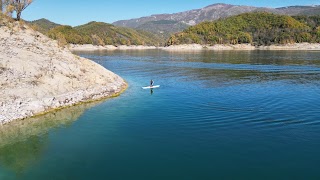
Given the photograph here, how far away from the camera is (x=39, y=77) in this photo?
4350 cm

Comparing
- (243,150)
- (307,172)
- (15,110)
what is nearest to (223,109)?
(243,150)

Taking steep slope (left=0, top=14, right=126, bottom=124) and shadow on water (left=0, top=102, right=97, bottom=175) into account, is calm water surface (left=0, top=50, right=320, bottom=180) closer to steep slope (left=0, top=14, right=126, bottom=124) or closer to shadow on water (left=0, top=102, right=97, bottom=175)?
shadow on water (left=0, top=102, right=97, bottom=175)

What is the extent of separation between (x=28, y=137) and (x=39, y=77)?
49.8 feet

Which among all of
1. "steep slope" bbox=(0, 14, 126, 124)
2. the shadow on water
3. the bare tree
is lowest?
the shadow on water

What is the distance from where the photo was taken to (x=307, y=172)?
71.2ft

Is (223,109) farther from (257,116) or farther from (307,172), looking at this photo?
(307,172)

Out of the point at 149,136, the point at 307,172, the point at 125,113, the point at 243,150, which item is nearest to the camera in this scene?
the point at 307,172

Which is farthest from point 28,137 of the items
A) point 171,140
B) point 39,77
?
point 39,77

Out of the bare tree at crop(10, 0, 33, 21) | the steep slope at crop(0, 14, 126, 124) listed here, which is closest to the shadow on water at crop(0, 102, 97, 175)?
the steep slope at crop(0, 14, 126, 124)

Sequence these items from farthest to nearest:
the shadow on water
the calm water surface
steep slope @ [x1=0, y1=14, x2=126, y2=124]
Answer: steep slope @ [x1=0, y1=14, x2=126, y2=124] < the shadow on water < the calm water surface

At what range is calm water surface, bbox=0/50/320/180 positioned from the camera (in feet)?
73.0

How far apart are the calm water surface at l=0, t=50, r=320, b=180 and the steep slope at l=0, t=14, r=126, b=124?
2577 millimetres

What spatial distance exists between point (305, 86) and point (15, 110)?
165 ft

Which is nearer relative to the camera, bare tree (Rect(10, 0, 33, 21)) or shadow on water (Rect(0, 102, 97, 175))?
shadow on water (Rect(0, 102, 97, 175))
